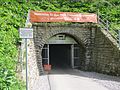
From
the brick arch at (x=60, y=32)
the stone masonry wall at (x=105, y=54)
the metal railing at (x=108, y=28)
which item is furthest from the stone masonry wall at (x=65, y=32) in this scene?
the metal railing at (x=108, y=28)

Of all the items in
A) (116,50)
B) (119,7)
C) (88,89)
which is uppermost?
(119,7)

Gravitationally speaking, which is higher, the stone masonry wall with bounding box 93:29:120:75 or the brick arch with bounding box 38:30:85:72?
the brick arch with bounding box 38:30:85:72

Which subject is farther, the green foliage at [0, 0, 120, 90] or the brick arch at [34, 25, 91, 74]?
the brick arch at [34, 25, 91, 74]

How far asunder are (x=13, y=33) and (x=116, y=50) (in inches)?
260

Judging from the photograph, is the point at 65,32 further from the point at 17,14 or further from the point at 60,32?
the point at 17,14

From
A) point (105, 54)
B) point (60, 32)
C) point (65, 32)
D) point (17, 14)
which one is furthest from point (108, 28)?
point (17, 14)

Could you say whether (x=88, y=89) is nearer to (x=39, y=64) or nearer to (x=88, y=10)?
(x=39, y=64)

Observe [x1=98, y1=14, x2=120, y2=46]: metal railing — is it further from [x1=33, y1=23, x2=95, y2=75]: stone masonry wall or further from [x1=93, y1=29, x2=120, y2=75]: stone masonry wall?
[x1=33, y1=23, x2=95, y2=75]: stone masonry wall

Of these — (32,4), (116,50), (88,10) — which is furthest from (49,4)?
(116,50)

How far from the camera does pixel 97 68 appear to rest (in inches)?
744

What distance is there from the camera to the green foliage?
7.80 meters

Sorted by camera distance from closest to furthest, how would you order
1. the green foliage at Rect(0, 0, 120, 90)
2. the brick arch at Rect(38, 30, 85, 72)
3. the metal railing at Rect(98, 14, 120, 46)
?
the green foliage at Rect(0, 0, 120, 90), the metal railing at Rect(98, 14, 120, 46), the brick arch at Rect(38, 30, 85, 72)

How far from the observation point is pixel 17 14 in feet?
61.7

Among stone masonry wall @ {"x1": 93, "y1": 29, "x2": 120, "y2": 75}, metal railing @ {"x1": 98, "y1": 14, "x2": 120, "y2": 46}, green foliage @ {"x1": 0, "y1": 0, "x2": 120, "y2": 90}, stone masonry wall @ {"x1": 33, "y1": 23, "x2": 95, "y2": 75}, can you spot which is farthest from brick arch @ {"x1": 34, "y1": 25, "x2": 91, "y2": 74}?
green foliage @ {"x1": 0, "y1": 0, "x2": 120, "y2": 90}
